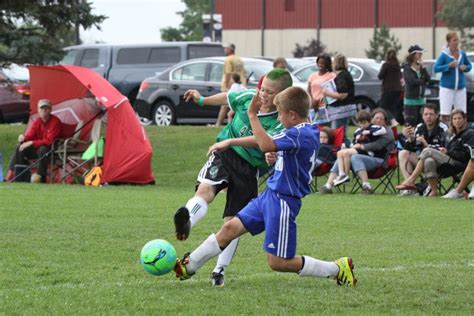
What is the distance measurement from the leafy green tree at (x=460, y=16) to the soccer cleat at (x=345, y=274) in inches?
2385

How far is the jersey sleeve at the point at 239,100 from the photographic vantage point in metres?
9.23

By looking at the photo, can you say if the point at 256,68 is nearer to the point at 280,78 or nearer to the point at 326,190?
the point at 326,190

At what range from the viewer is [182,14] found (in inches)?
4353

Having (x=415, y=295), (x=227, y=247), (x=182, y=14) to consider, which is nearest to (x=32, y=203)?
(x=227, y=247)

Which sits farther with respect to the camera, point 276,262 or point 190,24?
point 190,24

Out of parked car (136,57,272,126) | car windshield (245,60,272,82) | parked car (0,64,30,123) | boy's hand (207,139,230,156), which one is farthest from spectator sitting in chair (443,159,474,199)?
parked car (0,64,30,123)

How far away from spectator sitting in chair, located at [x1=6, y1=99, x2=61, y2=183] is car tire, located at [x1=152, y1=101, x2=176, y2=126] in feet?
28.7

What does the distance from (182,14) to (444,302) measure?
104m

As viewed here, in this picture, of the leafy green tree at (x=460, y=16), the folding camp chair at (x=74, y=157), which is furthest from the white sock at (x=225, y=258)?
the leafy green tree at (x=460, y=16)

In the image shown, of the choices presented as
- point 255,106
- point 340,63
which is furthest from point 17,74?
point 255,106

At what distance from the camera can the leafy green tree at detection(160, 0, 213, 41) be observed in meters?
102

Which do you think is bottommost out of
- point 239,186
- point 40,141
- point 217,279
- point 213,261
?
point 40,141

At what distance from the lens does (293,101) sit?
8.22 m

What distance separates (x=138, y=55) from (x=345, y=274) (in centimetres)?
2648
